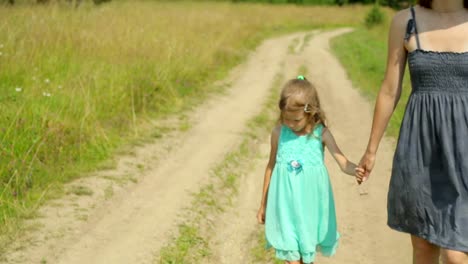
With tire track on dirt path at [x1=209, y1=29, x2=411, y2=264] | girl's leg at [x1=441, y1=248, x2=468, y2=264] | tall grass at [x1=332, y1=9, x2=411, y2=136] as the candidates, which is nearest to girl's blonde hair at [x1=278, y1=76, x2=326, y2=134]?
girl's leg at [x1=441, y1=248, x2=468, y2=264]

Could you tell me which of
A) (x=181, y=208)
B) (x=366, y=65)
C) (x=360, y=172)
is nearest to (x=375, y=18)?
(x=366, y=65)

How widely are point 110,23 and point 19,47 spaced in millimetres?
2750

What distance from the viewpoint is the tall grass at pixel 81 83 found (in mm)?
7020

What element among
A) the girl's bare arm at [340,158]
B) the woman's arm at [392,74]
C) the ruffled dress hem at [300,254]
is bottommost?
the ruffled dress hem at [300,254]

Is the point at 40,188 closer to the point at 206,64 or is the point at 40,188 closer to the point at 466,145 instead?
the point at 466,145

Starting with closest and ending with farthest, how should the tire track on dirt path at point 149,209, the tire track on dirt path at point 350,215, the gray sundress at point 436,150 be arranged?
the gray sundress at point 436,150 < the tire track on dirt path at point 149,209 < the tire track on dirt path at point 350,215

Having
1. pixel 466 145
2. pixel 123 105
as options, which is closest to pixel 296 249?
pixel 466 145

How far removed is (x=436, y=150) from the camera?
336 cm

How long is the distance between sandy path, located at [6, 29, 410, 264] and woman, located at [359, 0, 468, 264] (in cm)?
205

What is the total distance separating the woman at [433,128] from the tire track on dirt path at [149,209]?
2361 mm

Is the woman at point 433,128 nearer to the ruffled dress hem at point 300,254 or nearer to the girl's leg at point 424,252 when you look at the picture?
the girl's leg at point 424,252

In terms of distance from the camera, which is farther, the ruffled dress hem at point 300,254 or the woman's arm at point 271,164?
the woman's arm at point 271,164

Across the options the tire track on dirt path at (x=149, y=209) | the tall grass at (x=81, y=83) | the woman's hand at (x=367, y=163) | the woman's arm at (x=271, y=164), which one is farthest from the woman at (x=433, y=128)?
the tall grass at (x=81, y=83)

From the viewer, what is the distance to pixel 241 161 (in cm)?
832
